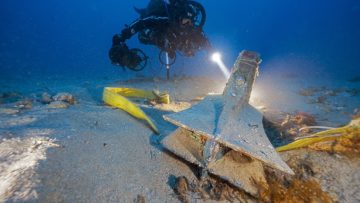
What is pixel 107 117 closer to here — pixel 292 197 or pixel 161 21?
pixel 292 197

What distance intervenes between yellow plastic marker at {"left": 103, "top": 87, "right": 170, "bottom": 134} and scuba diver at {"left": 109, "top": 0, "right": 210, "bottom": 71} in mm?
1860

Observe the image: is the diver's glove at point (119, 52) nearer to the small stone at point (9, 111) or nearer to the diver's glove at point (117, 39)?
the diver's glove at point (117, 39)

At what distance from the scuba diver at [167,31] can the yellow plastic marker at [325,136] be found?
4.97 meters

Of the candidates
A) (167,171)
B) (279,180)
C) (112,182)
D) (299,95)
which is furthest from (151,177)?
(299,95)

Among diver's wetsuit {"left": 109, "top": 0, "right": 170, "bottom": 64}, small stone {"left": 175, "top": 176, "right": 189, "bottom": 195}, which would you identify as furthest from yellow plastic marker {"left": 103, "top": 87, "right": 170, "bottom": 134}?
diver's wetsuit {"left": 109, "top": 0, "right": 170, "bottom": 64}

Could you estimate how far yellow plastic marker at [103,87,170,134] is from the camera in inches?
155

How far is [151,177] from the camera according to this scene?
2.60m

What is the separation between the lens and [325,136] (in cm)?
334

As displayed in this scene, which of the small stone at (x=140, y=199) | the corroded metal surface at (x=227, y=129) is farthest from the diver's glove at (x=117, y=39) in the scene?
the small stone at (x=140, y=199)

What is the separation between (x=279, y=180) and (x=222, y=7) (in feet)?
386

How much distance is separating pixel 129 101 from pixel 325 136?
10.0 feet

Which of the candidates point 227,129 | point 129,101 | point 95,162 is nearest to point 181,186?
point 227,129

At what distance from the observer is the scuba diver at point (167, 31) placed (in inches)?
284

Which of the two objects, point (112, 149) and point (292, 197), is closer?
point (292, 197)
